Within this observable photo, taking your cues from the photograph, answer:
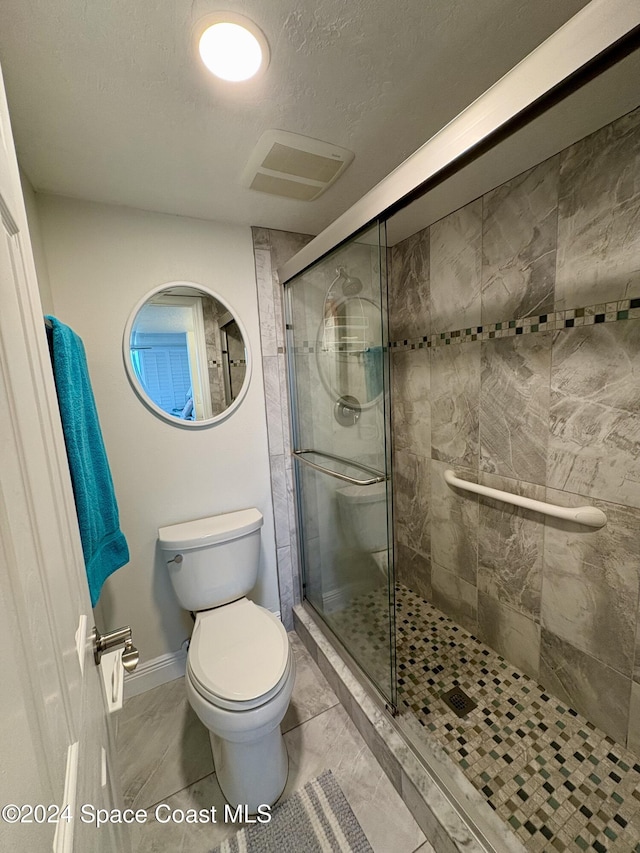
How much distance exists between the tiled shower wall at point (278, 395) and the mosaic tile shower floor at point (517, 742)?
372 millimetres

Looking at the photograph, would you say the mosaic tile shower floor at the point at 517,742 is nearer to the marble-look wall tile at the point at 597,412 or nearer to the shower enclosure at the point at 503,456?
the shower enclosure at the point at 503,456

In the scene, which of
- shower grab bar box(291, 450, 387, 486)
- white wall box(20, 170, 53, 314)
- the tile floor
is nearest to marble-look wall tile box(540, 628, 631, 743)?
the tile floor

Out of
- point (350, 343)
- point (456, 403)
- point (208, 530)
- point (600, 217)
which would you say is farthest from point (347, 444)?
point (600, 217)

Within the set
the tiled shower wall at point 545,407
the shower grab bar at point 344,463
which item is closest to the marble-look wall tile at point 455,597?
the tiled shower wall at point 545,407

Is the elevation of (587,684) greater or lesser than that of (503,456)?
lesser

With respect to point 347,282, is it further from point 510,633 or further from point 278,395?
point 510,633

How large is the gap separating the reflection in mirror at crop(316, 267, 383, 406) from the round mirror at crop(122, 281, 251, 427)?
43 centimetres

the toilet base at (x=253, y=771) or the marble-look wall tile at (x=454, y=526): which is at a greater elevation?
the marble-look wall tile at (x=454, y=526)

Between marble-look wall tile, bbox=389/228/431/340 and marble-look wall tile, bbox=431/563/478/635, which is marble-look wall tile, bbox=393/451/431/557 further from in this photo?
marble-look wall tile, bbox=389/228/431/340

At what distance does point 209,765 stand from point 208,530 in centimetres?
85

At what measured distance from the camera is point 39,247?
1235mm

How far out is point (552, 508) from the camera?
4.30ft

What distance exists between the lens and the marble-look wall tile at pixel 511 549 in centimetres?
146

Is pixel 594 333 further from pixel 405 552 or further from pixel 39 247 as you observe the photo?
pixel 39 247
